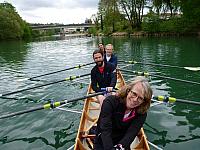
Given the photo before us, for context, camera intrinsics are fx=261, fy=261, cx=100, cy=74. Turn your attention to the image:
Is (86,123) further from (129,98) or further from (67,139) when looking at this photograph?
(129,98)

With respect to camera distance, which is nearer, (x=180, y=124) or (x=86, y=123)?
(x=86, y=123)

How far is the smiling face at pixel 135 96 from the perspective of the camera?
3.69m

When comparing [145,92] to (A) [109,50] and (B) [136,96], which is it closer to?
(B) [136,96]

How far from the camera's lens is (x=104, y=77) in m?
8.63

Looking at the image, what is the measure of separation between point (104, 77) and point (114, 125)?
4.53 meters

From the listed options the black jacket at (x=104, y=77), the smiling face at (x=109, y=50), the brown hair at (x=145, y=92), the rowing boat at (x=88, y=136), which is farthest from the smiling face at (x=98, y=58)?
the brown hair at (x=145, y=92)

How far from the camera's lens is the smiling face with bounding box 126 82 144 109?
3686 mm

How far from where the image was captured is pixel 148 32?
221 ft

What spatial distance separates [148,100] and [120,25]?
83.4 metres

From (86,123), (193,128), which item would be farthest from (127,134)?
(193,128)

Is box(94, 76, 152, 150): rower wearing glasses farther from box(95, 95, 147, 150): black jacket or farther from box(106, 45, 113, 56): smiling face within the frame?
box(106, 45, 113, 56): smiling face

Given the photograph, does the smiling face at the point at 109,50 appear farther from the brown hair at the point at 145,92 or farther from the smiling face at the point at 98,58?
the brown hair at the point at 145,92

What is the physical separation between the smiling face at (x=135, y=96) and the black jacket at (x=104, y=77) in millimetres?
4684

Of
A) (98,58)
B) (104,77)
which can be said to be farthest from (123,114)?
(104,77)
